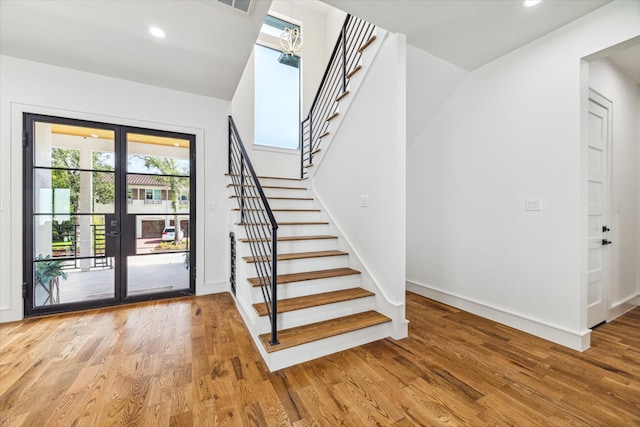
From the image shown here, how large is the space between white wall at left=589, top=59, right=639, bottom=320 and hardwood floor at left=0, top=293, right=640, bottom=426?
58 cm

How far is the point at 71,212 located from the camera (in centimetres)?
296

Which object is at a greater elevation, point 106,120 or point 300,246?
point 106,120

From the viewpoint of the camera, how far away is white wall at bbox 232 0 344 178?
449cm

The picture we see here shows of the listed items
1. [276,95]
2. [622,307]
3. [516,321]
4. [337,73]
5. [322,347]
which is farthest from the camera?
[276,95]

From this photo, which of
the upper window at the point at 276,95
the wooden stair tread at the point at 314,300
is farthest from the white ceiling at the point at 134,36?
the wooden stair tread at the point at 314,300

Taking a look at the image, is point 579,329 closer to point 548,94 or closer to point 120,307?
point 548,94

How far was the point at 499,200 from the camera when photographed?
8.81 ft

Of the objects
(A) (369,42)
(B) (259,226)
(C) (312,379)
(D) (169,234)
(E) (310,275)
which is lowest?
(C) (312,379)

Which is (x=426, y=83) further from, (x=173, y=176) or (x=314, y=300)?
(x=173, y=176)

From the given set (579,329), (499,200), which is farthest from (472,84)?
(579,329)

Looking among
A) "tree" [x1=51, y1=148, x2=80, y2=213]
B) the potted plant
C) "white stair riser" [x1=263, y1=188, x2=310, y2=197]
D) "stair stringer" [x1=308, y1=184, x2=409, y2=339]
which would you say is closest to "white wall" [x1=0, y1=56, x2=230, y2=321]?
the potted plant

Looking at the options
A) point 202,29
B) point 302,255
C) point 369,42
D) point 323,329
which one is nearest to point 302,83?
point 369,42

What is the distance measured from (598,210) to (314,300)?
9.61 ft

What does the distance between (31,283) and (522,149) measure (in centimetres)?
526
